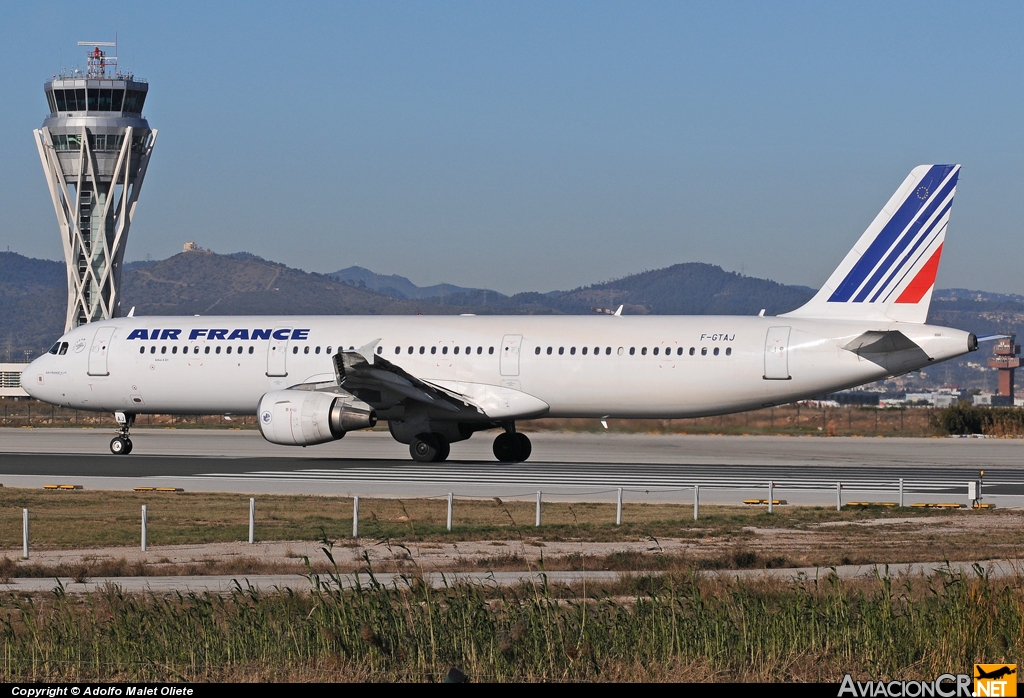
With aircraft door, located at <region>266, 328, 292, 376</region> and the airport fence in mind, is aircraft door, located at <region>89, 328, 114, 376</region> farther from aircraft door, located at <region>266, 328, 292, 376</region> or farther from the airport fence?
the airport fence

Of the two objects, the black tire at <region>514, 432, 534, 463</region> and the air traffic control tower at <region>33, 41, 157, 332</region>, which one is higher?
the air traffic control tower at <region>33, 41, 157, 332</region>

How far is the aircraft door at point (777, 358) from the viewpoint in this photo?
118ft

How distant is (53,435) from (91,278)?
61.7 meters

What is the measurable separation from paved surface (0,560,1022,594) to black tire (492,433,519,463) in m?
22.3

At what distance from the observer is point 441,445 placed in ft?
128

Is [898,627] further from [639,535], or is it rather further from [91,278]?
[91,278]

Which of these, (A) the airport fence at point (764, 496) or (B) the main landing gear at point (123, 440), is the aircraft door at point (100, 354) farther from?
(A) the airport fence at point (764, 496)

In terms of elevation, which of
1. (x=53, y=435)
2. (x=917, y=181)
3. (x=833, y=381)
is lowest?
(x=53, y=435)

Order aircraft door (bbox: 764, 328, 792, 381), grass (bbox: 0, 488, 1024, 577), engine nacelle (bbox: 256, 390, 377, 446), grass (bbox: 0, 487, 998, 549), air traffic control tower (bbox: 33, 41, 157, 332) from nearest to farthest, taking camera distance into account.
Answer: grass (bbox: 0, 488, 1024, 577) → grass (bbox: 0, 487, 998, 549) → aircraft door (bbox: 764, 328, 792, 381) → engine nacelle (bbox: 256, 390, 377, 446) → air traffic control tower (bbox: 33, 41, 157, 332)

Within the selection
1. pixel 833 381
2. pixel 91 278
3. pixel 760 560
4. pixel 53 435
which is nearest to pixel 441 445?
pixel 833 381

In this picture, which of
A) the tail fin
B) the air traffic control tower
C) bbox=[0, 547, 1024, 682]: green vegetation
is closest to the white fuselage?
the tail fin

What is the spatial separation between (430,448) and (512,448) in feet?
8.65

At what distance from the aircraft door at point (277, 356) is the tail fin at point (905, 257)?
1610 cm

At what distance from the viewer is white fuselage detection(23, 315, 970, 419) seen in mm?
36156
